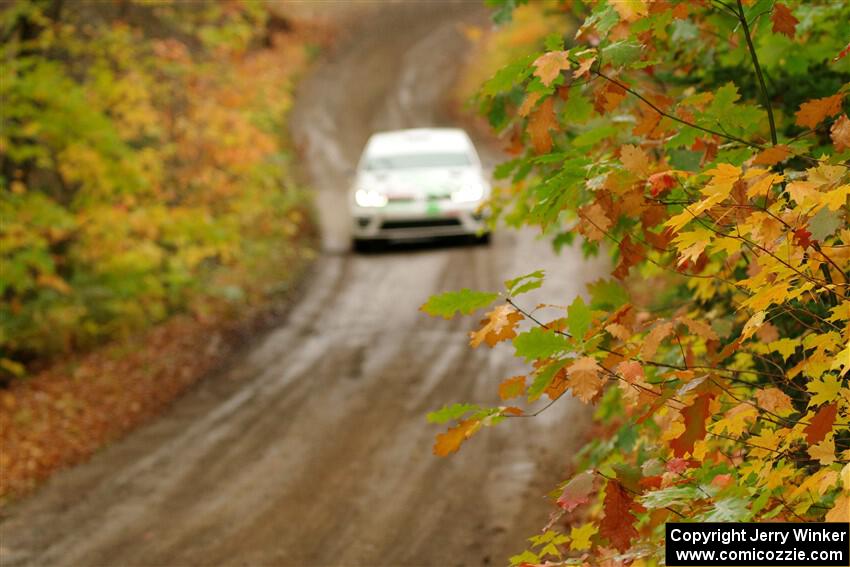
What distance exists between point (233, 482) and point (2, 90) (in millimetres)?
4717

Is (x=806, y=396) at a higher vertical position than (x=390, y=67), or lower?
lower

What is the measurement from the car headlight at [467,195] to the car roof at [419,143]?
1185 millimetres

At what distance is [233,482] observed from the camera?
859cm

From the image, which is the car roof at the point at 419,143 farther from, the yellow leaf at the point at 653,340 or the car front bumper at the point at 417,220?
the yellow leaf at the point at 653,340

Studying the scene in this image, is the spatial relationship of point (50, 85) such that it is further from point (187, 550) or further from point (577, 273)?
point (577, 273)

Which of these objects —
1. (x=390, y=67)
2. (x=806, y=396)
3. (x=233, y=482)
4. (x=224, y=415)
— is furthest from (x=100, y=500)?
(x=390, y=67)

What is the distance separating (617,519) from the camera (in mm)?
3043

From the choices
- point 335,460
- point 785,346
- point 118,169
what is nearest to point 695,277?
point 785,346

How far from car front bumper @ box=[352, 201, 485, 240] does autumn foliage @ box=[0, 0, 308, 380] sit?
1.31m

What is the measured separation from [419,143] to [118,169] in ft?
21.9

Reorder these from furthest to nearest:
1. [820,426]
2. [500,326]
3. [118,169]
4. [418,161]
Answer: [418,161] → [118,169] → [500,326] → [820,426]

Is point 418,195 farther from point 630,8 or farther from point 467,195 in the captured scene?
point 630,8

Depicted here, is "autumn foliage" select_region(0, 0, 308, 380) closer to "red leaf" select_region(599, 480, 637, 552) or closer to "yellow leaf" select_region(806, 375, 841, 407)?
"red leaf" select_region(599, 480, 637, 552)

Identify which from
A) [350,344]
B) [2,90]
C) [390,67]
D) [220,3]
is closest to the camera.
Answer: [2,90]
